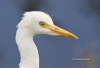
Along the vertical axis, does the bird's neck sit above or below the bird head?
below

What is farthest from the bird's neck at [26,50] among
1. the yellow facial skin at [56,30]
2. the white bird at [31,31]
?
the yellow facial skin at [56,30]

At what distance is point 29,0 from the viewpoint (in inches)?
375

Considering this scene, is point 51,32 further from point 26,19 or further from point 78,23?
point 78,23

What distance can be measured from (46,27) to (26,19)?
18 cm

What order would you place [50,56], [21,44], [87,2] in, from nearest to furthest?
[21,44] → [50,56] → [87,2]

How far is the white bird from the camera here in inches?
207

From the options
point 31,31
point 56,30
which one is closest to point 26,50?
point 31,31

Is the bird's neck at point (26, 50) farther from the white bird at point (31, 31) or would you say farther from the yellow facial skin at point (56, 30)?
the yellow facial skin at point (56, 30)

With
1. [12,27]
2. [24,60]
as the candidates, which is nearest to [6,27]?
[12,27]

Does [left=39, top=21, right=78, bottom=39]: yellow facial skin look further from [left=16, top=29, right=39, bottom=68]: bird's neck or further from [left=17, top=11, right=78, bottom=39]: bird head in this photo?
[left=16, top=29, right=39, bottom=68]: bird's neck

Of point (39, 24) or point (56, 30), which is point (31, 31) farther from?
point (56, 30)

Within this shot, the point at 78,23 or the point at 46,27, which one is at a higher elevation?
the point at 78,23

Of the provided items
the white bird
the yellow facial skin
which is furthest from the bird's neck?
the yellow facial skin

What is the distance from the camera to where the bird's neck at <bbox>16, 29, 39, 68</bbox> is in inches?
207
